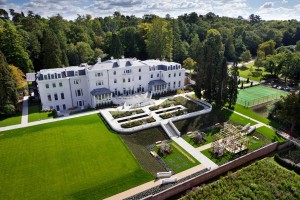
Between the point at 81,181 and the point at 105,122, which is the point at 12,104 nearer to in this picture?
the point at 105,122

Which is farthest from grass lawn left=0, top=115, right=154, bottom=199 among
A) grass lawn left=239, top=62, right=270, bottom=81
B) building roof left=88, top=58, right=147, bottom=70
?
grass lawn left=239, top=62, right=270, bottom=81

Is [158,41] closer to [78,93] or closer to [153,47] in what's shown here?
[153,47]

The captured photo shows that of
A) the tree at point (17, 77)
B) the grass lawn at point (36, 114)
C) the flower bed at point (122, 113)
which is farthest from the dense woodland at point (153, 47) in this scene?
the flower bed at point (122, 113)

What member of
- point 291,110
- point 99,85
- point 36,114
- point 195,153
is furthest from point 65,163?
point 291,110

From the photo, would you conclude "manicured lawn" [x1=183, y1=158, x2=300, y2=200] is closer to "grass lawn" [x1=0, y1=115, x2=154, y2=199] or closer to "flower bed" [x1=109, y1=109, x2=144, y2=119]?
"grass lawn" [x1=0, y1=115, x2=154, y2=199]

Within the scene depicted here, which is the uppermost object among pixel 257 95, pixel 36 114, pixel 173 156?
pixel 36 114

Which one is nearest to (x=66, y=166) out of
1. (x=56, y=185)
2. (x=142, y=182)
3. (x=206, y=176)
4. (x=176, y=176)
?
(x=56, y=185)
